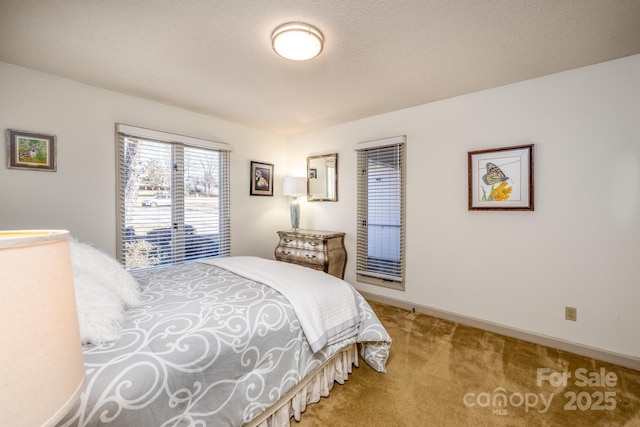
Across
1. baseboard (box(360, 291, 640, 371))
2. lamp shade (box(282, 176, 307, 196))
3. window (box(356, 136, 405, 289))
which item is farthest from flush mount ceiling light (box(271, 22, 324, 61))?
baseboard (box(360, 291, 640, 371))

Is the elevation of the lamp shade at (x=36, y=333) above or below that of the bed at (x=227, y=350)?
above

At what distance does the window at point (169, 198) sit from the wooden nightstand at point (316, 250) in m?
0.83

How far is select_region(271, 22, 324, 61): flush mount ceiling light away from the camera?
1.79m

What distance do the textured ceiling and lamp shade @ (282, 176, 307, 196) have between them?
1.31 m

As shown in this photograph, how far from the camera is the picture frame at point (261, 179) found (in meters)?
4.05

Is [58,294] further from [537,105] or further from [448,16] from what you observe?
[537,105]

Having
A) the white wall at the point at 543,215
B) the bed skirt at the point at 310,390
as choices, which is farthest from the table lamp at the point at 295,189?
the bed skirt at the point at 310,390

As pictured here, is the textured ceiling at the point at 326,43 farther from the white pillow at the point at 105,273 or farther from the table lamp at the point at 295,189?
the white pillow at the point at 105,273

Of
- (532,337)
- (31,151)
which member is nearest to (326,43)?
(31,151)

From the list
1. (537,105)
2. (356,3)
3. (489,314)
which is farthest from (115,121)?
(489,314)

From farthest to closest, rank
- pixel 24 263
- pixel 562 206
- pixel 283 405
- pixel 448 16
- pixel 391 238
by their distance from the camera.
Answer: pixel 391 238, pixel 562 206, pixel 448 16, pixel 283 405, pixel 24 263

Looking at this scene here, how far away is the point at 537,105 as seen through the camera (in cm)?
248

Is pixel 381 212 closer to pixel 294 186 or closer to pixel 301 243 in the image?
pixel 301 243

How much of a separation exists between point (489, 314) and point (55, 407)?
3237 millimetres
